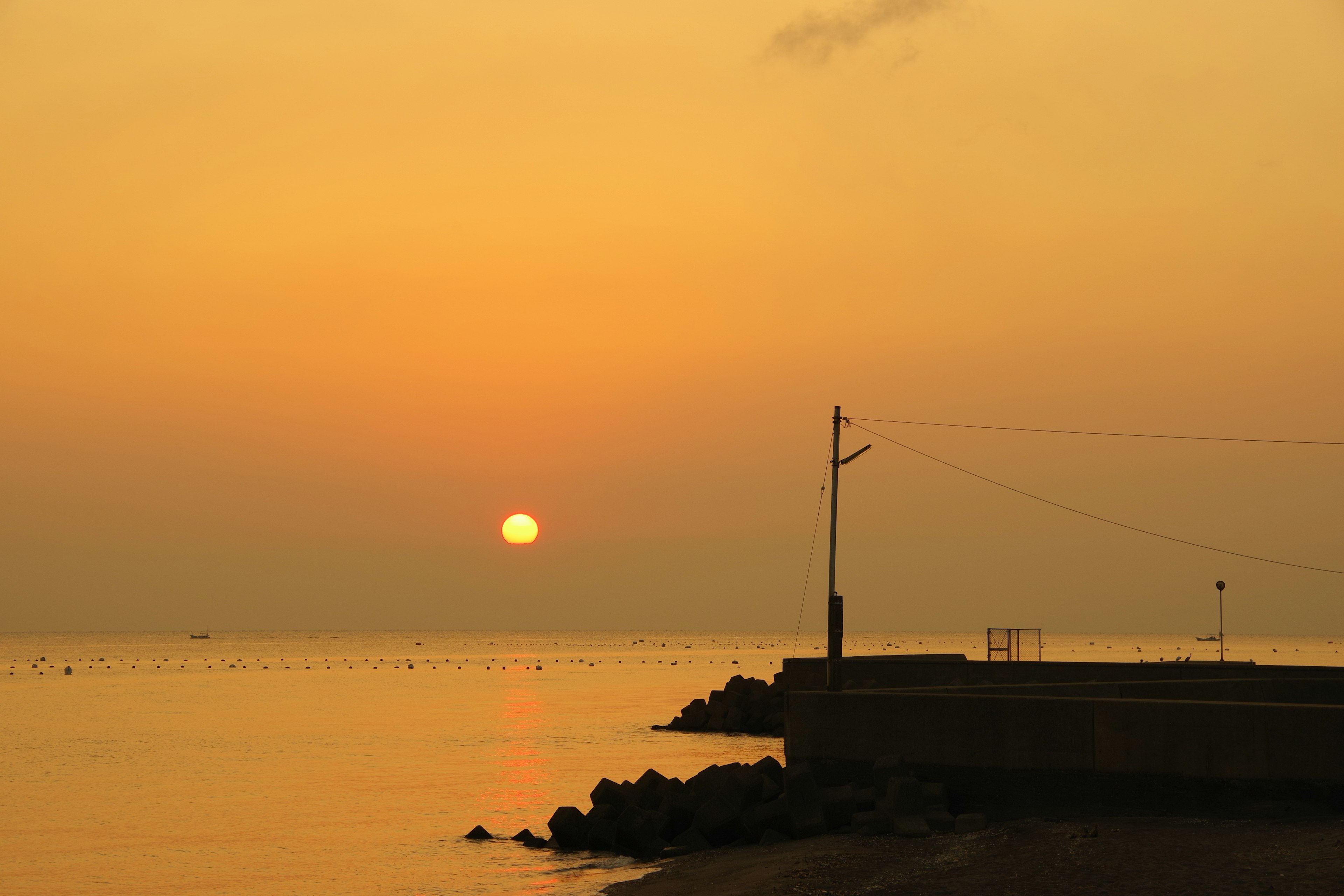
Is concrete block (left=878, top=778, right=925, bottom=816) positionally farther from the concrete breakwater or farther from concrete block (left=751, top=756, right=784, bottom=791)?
concrete block (left=751, top=756, right=784, bottom=791)

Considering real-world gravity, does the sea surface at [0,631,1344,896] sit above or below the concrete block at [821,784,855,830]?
below

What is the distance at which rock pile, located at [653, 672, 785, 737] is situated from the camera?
45594 mm

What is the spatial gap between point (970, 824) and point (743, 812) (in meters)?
4.33

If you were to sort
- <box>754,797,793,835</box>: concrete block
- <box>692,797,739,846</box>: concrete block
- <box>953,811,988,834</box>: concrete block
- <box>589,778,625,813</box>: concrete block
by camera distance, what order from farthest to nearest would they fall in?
<box>589,778,625,813</box>: concrete block → <box>692,797,739,846</box>: concrete block → <box>754,797,793,835</box>: concrete block → <box>953,811,988,834</box>: concrete block

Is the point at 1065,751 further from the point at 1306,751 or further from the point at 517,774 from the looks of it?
the point at 517,774

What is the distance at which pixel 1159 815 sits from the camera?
16.1 m

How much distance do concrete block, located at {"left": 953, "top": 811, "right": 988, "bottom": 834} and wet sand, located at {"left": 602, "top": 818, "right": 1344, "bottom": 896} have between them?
20 cm

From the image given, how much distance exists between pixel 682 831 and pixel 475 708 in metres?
44.7

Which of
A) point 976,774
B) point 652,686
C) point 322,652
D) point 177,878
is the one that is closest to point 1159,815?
point 976,774

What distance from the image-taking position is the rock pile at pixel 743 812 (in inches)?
704

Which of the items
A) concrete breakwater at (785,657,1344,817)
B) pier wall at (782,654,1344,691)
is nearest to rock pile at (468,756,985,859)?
concrete breakwater at (785,657,1344,817)

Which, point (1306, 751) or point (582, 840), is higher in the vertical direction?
point (1306, 751)

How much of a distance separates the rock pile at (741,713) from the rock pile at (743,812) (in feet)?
72.5

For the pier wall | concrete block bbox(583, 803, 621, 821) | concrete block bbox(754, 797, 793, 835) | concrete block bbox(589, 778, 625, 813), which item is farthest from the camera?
the pier wall
